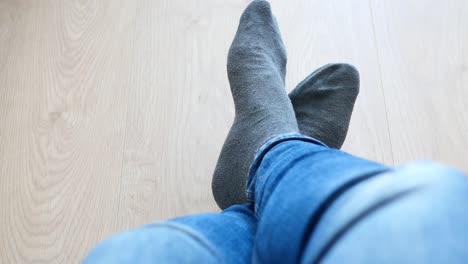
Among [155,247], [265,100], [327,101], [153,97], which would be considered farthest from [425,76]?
[155,247]

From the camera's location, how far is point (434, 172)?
29 cm

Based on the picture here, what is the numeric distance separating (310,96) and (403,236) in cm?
50

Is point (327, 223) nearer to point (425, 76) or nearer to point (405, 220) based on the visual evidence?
point (405, 220)

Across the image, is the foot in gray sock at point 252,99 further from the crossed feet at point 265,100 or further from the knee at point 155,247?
the knee at point 155,247

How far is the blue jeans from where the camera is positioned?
267 mm

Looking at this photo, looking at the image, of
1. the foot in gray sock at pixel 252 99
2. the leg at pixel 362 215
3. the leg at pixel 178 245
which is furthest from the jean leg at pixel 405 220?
the foot in gray sock at pixel 252 99

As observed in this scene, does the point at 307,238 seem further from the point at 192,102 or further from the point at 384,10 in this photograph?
the point at 384,10

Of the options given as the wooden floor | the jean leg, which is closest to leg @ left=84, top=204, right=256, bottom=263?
the jean leg

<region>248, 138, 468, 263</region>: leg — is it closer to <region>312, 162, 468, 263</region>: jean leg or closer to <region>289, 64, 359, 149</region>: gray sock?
<region>312, 162, 468, 263</region>: jean leg

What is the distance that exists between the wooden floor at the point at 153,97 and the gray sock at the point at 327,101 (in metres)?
0.05

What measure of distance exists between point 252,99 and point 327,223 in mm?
369

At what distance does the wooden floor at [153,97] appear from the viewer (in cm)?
71

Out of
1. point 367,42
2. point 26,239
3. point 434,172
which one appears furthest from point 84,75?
point 434,172

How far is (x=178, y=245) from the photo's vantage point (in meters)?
0.37
